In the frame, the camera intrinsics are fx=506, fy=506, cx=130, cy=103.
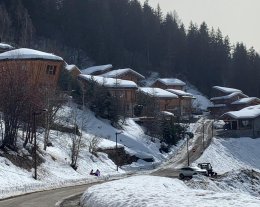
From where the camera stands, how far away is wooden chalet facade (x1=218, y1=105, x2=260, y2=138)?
92062mm

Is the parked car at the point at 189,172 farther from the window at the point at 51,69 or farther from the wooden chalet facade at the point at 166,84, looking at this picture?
the wooden chalet facade at the point at 166,84

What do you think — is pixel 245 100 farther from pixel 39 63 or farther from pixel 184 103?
pixel 39 63

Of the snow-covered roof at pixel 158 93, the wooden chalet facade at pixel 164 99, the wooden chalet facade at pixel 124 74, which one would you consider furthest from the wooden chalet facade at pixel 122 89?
the wooden chalet facade at pixel 124 74

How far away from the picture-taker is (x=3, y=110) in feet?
160

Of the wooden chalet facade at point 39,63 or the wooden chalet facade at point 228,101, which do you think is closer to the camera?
the wooden chalet facade at point 39,63

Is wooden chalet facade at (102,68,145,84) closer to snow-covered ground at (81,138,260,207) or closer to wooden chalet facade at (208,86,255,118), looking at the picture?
wooden chalet facade at (208,86,255,118)

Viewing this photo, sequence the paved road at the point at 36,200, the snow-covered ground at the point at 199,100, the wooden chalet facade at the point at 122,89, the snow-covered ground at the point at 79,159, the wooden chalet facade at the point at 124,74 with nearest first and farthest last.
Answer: the paved road at the point at 36,200 < the snow-covered ground at the point at 79,159 < the wooden chalet facade at the point at 122,89 < the wooden chalet facade at the point at 124,74 < the snow-covered ground at the point at 199,100

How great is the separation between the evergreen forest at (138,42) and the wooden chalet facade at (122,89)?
34.3 metres

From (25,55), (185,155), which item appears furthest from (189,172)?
(25,55)

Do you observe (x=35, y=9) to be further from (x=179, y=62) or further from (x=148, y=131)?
(x=148, y=131)

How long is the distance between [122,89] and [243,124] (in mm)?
24705

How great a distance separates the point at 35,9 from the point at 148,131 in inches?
2425

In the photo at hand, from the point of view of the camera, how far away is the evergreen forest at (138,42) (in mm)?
132750

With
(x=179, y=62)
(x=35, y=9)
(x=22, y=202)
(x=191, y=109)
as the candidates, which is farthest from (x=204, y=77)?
(x=22, y=202)
